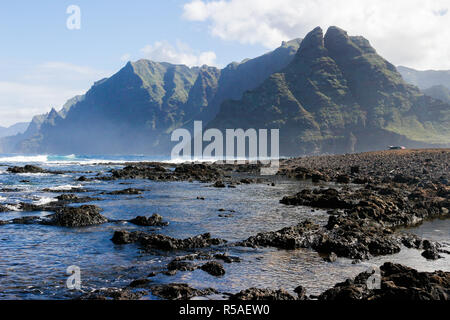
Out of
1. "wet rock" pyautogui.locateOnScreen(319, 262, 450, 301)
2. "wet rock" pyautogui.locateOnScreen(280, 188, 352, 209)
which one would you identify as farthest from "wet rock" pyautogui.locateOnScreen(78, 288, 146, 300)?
"wet rock" pyautogui.locateOnScreen(280, 188, 352, 209)

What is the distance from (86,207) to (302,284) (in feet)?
54.6

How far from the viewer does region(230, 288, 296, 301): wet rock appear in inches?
387

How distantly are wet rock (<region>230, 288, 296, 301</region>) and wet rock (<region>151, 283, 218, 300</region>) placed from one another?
3.52 ft

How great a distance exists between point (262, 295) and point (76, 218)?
1556 cm

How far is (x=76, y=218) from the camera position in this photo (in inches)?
843

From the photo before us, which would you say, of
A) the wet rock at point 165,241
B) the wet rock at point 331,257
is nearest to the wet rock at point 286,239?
the wet rock at point 165,241

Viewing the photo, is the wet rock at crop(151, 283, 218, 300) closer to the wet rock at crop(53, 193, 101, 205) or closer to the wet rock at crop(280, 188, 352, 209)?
the wet rock at crop(280, 188, 352, 209)

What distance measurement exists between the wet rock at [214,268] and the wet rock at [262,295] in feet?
7.84

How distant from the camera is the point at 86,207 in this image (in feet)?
75.7

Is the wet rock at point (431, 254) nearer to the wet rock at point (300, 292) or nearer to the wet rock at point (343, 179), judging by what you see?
the wet rock at point (300, 292)

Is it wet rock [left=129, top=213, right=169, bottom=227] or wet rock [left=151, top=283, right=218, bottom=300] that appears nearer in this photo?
wet rock [left=151, top=283, right=218, bottom=300]

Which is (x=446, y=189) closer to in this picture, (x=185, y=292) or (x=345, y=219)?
(x=345, y=219)

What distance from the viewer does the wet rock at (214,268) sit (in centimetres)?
1259
